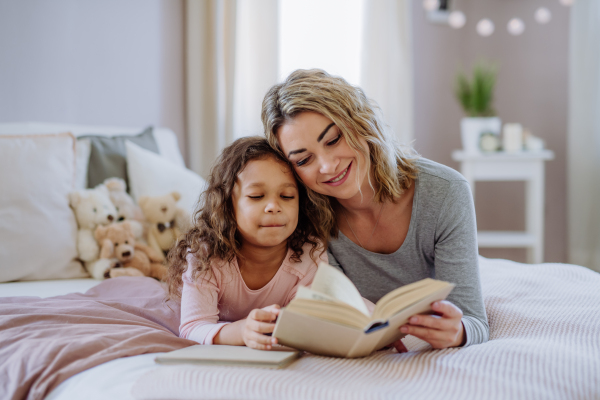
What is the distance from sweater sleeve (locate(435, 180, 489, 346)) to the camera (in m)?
0.97

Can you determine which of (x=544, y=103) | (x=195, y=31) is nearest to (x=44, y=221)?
(x=195, y=31)

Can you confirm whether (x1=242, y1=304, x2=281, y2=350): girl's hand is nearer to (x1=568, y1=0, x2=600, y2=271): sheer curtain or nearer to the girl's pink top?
the girl's pink top

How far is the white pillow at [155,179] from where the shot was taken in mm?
1764

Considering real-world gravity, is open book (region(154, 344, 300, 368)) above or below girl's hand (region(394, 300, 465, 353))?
below

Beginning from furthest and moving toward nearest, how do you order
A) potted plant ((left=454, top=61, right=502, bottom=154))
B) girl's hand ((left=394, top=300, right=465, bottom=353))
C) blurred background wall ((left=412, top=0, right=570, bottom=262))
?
blurred background wall ((left=412, top=0, right=570, bottom=262))
potted plant ((left=454, top=61, right=502, bottom=154))
girl's hand ((left=394, top=300, right=465, bottom=353))

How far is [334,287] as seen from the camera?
0.69m

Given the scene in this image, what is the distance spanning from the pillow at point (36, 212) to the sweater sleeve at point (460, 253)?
1.06 m

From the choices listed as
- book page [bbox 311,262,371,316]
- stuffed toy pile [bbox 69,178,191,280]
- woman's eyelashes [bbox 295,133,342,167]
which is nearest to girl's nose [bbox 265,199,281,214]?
woman's eyelashes [bbox 295,133,342,167]

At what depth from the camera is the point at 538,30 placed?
315cm

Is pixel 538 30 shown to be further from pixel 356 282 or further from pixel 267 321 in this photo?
pixel 267 321

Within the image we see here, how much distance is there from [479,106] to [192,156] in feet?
5.35

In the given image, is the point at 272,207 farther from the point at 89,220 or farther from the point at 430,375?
the point at 89,220

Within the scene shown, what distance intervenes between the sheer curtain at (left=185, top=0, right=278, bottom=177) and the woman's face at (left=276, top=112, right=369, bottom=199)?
1774 millimetres

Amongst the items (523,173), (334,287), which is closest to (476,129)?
(523,173)
